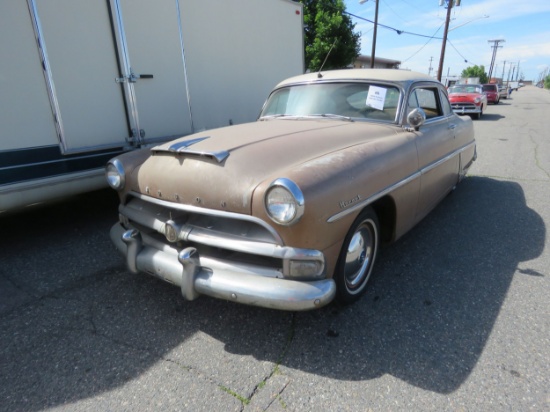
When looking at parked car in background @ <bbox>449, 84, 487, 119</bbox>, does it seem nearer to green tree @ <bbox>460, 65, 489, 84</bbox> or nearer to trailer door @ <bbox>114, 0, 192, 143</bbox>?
trailer door @ <bbox>114, 0, 192, 143</bbox>

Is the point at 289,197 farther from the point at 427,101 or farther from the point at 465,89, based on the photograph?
the point at 465,89

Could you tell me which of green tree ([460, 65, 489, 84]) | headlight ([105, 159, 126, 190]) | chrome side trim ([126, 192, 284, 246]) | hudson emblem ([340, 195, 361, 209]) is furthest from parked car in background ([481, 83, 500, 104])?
green tree ([460, 65, 489, 84])

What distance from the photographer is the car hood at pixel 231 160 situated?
2.11 metres

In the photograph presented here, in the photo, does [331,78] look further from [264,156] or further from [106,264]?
[106,264]

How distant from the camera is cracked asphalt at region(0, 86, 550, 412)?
1849 mm

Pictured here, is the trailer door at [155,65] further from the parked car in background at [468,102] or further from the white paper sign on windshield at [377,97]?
the parked car in background at [468,102]

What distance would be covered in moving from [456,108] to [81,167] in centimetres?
1567

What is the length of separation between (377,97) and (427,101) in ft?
2.94

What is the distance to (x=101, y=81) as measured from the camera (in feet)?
12.2

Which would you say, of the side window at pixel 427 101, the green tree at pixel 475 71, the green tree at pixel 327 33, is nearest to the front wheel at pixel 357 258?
the side window at pixel 427 101

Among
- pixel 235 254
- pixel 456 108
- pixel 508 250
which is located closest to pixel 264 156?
pixel 235 254

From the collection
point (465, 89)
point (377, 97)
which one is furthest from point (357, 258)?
point (465, 89)

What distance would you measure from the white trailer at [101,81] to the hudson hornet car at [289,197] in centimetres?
100

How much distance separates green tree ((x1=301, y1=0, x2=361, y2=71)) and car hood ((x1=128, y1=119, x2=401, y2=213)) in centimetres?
1818
